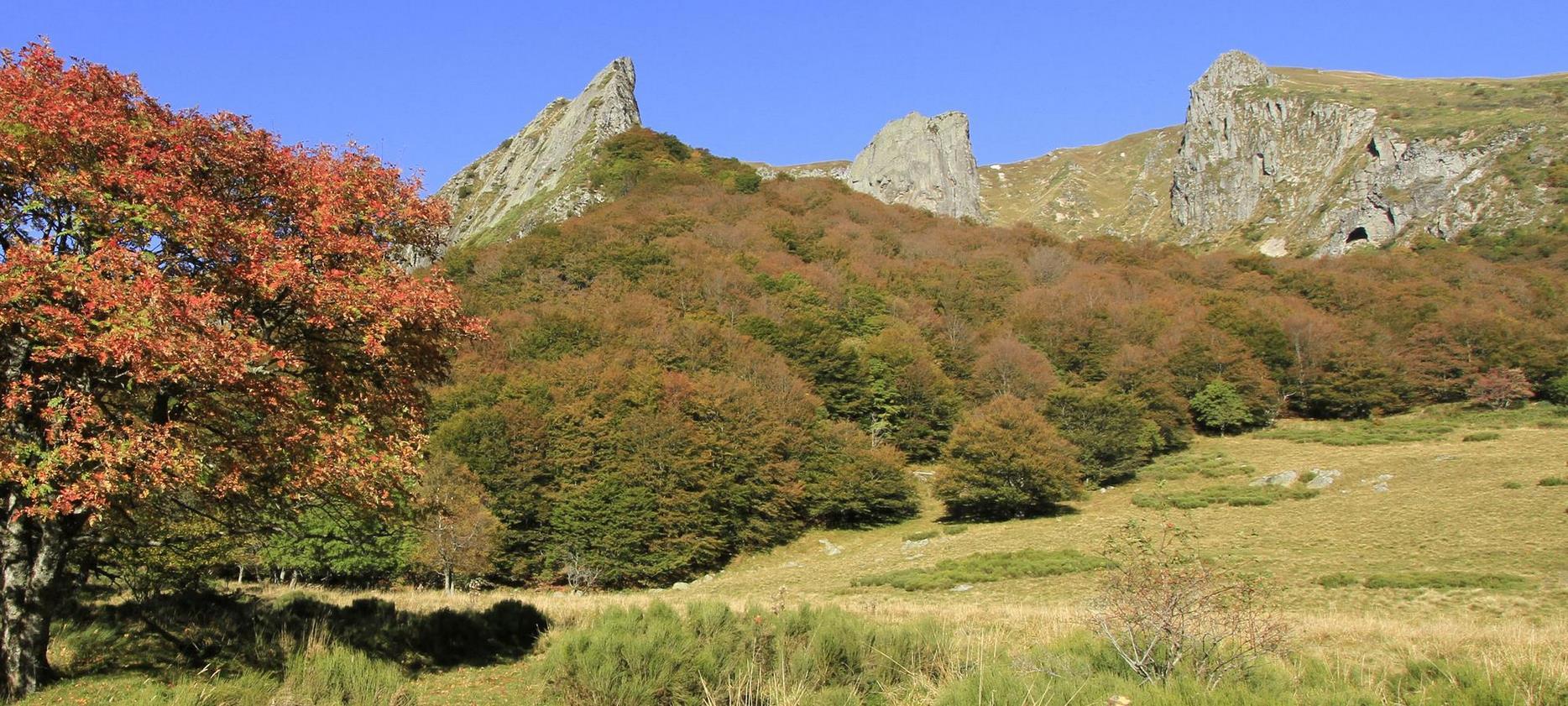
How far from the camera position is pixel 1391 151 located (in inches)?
5295

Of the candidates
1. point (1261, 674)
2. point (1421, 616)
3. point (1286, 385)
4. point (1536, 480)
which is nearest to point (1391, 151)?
point (1286, 385)

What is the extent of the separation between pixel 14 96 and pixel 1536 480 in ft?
183

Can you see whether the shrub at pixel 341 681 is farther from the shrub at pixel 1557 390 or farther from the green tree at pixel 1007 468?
the shrub at pixel 1557 390

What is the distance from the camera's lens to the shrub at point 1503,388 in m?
67.2

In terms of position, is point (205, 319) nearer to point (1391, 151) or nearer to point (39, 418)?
point (39, 418)

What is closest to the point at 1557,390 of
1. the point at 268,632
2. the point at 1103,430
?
the point at 1103,430

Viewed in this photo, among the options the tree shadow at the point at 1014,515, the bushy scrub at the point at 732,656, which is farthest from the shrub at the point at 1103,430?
the bushy scrub at the point at 732,656

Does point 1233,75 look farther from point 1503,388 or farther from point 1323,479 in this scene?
point 1323,479

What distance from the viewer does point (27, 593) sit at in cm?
789

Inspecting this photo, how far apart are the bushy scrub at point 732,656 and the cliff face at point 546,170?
8216 centimetres

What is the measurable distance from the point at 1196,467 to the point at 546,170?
8516 cm

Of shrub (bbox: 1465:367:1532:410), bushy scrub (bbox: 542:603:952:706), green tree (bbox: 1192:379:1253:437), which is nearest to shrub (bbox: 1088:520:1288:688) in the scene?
bushy scrub (bbox: 542:603:952:706)

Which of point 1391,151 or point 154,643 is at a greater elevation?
point 1391,151

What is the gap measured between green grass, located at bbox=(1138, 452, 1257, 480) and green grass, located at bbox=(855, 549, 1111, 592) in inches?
890
